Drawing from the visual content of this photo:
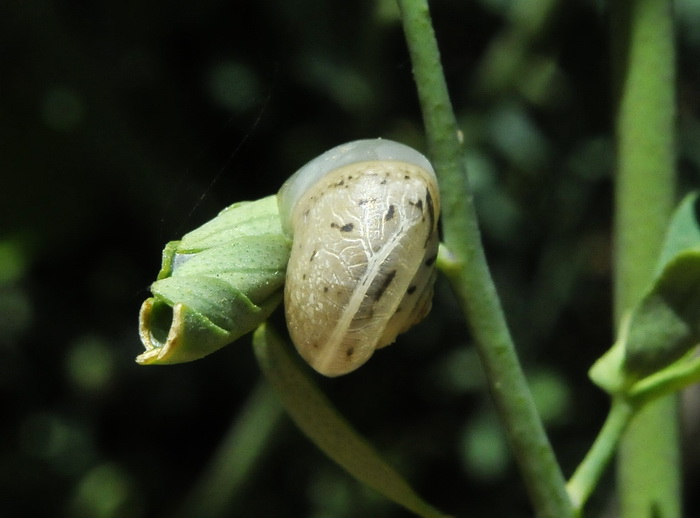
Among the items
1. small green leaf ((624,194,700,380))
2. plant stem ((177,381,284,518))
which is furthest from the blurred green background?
small green leaf ((624,194,700,380))

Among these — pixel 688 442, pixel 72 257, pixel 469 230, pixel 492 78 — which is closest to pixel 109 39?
pixel 72 257

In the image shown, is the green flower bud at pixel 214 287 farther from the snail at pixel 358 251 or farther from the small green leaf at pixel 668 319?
the small green leaf at pixel 668 319

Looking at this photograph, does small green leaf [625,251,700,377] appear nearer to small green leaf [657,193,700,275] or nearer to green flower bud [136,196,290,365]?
small green leaf [657,193,700,275]

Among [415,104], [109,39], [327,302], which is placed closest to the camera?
[327,302]

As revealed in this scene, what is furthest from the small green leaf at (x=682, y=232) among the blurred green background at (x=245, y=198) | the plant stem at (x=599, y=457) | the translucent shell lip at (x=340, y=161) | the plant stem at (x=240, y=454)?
the plant stem at (x=240, y=454)

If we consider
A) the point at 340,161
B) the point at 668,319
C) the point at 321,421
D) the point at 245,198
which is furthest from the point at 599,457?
the point at 245,198

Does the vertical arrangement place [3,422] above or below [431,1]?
below

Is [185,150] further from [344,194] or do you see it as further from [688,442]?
[688,442]
